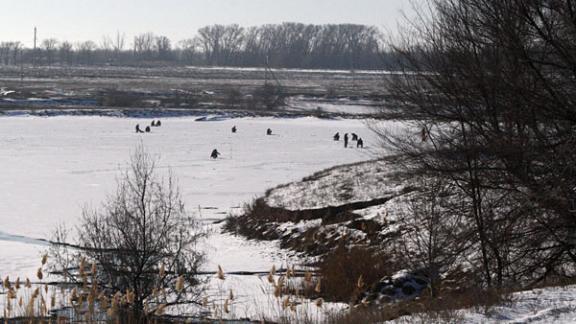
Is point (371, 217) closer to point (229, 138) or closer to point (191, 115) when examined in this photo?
point (229, 138)

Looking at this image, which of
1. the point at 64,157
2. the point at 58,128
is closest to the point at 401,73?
Answer: the point at 64,157

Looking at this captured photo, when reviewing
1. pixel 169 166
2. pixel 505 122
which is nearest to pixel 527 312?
pixel 505 122

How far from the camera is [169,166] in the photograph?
27.5 meters

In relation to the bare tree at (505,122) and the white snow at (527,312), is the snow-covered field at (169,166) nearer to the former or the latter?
the bare tree at (505,122)

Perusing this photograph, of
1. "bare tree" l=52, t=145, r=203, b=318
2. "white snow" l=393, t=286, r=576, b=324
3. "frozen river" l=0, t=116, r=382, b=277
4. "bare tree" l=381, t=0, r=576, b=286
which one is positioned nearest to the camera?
"white snow" l=393, t=286, r=576, b=324

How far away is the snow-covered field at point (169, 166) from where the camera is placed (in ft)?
68.0

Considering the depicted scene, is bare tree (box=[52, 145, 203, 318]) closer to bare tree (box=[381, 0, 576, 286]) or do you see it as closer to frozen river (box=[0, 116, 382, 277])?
frozen river (box=[0, 116, 382, 277])

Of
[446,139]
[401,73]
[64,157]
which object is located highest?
[401,73]

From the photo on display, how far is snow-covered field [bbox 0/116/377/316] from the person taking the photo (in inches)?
816

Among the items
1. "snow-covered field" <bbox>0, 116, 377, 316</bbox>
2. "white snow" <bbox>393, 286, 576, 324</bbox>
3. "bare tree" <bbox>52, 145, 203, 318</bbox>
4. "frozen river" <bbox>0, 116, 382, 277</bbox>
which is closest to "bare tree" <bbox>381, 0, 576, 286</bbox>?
"white snow" <bbox>393, 286, 576, 324</bbox>

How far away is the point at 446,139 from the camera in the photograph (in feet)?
43.1

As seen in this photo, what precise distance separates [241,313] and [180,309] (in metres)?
1.50

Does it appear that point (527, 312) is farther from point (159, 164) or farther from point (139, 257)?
point (159, 164)

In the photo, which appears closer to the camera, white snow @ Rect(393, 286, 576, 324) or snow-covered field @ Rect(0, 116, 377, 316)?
white snow @ Rect(393, 286, 576, 324)
